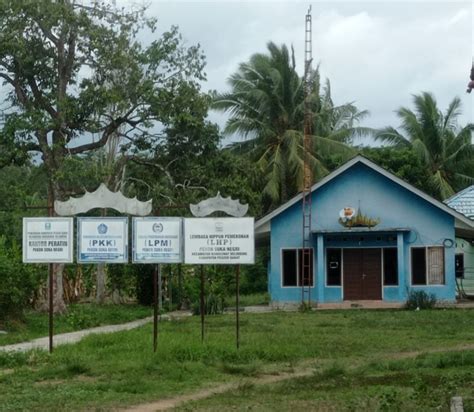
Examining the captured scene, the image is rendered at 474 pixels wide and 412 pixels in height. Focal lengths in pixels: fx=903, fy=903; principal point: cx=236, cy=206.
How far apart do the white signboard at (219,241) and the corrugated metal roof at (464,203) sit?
73.5ft

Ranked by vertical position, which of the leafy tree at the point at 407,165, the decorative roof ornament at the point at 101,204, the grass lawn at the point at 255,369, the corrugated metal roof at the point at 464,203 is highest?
the leafy tree at the point at 407,165

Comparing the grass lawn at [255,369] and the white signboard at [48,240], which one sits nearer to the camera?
the grass lawn at [255,369]

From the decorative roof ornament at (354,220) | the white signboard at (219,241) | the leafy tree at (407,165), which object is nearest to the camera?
the white signboard at (219,241)

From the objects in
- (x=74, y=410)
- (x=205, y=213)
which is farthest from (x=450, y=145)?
(x=74, y=410)

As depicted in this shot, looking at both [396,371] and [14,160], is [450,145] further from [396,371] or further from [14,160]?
[396,371]

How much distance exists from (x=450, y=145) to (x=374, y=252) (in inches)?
655

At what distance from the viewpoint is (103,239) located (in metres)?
16.6

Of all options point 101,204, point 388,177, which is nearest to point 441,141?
point 388,177

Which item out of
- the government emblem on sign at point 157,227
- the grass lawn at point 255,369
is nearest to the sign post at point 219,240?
the government emblem on sign at point 157,227

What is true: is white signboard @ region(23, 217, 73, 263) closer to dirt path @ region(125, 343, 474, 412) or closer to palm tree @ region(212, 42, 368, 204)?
dirt path @ region(125, 343, 474, 412)

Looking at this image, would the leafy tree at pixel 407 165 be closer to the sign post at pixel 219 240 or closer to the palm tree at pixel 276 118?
the palm tree at pixel 276 118

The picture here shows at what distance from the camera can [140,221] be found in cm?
1648

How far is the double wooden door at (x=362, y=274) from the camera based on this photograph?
104 ft

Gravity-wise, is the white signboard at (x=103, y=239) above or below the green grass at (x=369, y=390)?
above
